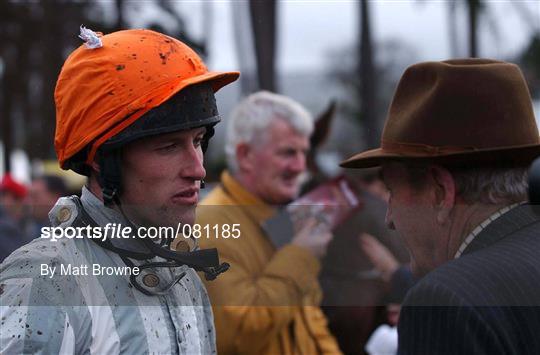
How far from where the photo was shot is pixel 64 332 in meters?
1.34

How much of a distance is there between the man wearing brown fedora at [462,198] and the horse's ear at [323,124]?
5.83 ft

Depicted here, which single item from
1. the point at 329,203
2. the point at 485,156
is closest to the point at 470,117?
the point at 485,156

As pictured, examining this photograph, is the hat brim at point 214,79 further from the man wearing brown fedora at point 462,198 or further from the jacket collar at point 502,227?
the jacket collar at point 502,227

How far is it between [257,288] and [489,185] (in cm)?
76

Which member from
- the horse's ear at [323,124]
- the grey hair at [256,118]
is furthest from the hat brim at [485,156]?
the horse's ear at [323,124]

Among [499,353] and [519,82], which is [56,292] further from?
[519,82]

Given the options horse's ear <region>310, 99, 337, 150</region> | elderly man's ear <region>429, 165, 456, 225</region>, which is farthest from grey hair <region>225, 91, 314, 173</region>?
elderly man's ear <region>429, 165, 456, 225</region>

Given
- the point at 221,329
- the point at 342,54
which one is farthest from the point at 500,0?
the point at 221,329

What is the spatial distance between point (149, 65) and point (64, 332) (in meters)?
0.48

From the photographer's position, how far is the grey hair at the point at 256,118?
2904 millimetres

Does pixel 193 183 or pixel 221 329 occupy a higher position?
pixel 193 183

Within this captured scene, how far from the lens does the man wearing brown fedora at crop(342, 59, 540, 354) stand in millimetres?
1482

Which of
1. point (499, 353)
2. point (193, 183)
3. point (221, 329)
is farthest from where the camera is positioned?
point (221, 329)

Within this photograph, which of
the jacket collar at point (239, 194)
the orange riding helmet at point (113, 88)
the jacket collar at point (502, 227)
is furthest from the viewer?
the jacket collar at point (239, 194)
